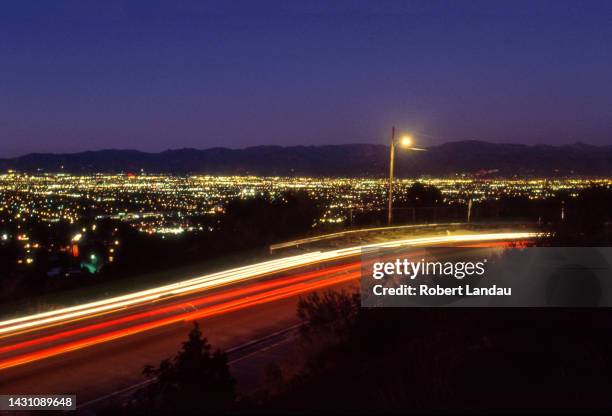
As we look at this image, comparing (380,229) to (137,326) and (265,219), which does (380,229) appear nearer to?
(265,219)

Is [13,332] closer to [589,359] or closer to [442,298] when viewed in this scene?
[442,298]

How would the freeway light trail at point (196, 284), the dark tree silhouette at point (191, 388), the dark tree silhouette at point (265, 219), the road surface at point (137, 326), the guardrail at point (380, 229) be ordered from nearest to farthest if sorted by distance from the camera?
the dark tree silhouette at point (191, 388) < the road surface at point (137, 326) < the freeway light trail at point (196, 284) < the guardrail at point (380, 229) < the dark tree silhouette at point (265, 219)

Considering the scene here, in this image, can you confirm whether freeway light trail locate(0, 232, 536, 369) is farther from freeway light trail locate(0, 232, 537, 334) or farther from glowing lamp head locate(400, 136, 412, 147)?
glowing lamp head locate(400, 136, 412, 147)

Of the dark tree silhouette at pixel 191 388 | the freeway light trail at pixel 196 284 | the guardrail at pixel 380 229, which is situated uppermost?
the dark tree silhouette at pixel 191 388

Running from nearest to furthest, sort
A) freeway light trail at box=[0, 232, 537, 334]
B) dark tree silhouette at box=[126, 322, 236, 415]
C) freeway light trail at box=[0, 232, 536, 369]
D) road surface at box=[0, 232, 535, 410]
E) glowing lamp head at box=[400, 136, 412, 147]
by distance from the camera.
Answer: dark tree silhouette at box=[126, 322, 236, 415] < road surface at box=[0, 232, 535, 410] < freeway light trail at box=[0, 232, 536, 369] < freeway light trail at box=[0, 232, 537, 334] < glowing lamp head at box=[400, 136, 412, 147]

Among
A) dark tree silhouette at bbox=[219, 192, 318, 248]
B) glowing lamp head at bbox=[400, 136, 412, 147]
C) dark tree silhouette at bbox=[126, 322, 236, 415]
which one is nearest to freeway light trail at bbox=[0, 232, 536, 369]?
dark tree silhouette at bbox=[126, 322, 236, 415]

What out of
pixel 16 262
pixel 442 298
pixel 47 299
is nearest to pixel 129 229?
pixel 16 262

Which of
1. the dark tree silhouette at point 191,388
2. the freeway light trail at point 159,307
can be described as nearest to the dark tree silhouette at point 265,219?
the freeway light trail at point 159,307

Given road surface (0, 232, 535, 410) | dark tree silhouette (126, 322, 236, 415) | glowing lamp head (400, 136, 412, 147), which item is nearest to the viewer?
dark tree silhouette (126, 322, 236, 415)

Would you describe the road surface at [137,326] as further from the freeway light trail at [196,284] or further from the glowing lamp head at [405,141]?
the glowing lamp head at [405,141]

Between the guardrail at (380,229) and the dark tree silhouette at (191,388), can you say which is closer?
the dark tree silhouette at (191,388)
